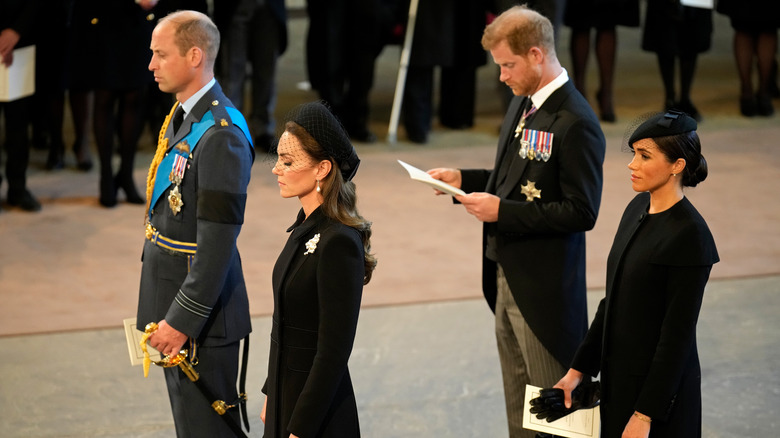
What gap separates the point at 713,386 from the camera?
175 inches

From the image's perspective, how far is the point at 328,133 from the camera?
8.63 feet

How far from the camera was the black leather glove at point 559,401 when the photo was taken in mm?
2994

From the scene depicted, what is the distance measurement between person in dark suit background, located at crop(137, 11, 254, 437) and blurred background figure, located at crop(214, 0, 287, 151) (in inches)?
176

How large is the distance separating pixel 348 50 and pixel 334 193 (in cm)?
571

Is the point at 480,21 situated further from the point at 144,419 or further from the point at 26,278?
the point at 144,419

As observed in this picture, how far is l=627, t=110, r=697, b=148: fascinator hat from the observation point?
8.93ft

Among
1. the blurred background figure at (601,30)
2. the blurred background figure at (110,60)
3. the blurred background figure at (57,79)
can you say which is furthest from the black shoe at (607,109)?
the blurred background figure at (57,79)

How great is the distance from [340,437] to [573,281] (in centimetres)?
111

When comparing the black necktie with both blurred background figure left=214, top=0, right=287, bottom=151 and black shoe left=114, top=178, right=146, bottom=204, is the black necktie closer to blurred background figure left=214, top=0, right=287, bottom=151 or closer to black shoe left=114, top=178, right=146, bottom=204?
black shoe left=114, top=178, right=146, bottom=204

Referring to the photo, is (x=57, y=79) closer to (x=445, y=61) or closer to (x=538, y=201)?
(x=445, y=61)

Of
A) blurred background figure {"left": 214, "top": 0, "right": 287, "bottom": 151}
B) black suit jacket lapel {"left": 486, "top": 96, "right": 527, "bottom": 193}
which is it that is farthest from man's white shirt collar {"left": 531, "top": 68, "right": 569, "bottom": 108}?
blurred background figure {"left": 214, "top": 0, "right": 287, "bottom": 151}

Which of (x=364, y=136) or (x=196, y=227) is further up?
(x=196, y=227)

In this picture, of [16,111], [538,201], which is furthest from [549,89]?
[16,111]

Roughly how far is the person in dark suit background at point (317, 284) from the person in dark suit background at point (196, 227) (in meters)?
0.40
